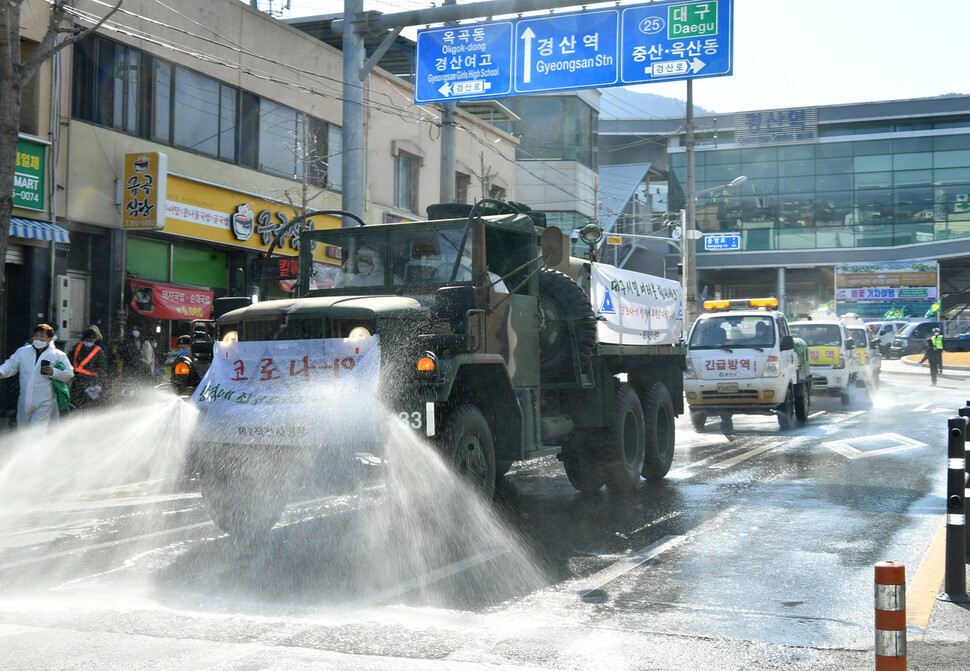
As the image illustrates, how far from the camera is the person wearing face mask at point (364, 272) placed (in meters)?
8.79

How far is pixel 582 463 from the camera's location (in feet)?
34.8

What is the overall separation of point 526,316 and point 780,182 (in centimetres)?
6254

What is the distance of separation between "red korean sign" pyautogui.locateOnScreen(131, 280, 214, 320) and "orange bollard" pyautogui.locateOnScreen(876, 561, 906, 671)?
1722cm

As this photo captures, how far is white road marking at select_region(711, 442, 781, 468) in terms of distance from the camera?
42.8ft

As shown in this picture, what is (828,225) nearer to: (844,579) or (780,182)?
(780,182)

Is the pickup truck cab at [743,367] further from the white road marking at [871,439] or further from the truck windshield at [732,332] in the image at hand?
the white road marking at [871,439]

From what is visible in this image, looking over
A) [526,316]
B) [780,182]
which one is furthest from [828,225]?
[526,316]

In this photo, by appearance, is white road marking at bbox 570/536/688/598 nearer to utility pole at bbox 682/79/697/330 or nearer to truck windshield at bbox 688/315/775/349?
truck windshield at bbox 688/315/775/349

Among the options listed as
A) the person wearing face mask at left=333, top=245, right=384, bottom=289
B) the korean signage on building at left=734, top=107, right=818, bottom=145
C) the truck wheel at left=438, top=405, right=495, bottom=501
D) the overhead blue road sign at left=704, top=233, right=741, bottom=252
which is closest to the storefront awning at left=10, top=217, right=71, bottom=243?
the person wearing face mask at left=333, top=245, right=384, bottom=289

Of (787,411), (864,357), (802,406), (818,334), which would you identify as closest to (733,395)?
(787,411)

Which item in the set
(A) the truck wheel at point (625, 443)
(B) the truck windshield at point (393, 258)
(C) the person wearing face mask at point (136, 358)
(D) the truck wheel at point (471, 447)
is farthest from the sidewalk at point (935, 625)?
(C) the person wearing face mask at point (136, 358)

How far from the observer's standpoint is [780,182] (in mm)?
67562

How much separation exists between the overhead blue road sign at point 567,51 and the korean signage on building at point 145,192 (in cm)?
664

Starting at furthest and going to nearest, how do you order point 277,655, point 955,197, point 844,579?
point 955,197 → point 844,579 → point 277,655
